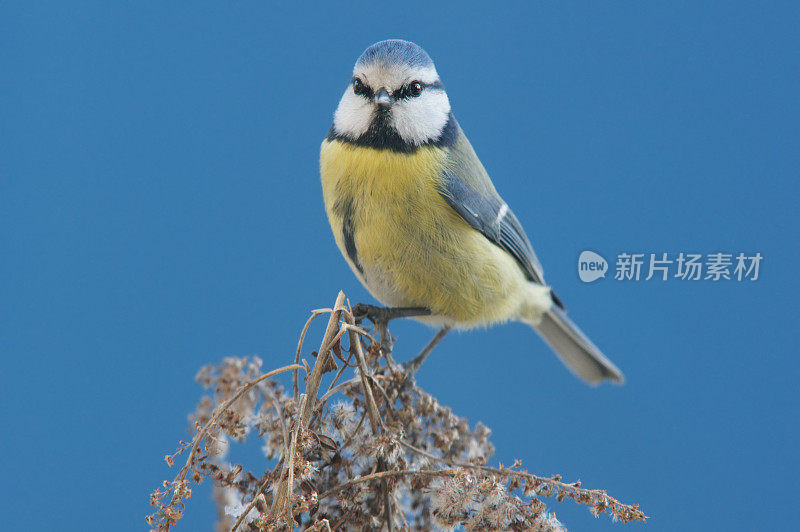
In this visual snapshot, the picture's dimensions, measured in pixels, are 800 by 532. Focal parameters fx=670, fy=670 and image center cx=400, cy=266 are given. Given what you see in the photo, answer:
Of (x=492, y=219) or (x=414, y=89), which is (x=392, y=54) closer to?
(x=414, y=89)

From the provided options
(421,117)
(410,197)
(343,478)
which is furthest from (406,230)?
(343,478)

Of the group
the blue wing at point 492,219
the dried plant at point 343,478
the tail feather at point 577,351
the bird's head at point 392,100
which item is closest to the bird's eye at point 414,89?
the bird's head at point 392,100

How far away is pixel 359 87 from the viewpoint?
118 centimetres

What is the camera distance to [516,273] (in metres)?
1.43

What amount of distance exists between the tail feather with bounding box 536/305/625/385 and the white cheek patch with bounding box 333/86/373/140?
0.77 meters

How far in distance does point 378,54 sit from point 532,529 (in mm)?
784

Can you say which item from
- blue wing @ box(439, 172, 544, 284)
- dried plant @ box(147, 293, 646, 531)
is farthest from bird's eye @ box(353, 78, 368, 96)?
dried plant @ box(147, 293, 646, 531)

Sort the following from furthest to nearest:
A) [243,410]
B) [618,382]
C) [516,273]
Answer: [618,382] < [516,273] < [243,410]

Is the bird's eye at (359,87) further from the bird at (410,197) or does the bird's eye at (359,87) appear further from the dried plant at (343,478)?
the dried plant at (343,478)

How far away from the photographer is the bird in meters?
1.18

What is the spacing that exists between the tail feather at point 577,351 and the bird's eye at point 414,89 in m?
0.75

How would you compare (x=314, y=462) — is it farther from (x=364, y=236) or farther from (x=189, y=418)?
(x=364, y=236)

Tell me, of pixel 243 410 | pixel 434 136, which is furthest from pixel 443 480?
pixel 434 136

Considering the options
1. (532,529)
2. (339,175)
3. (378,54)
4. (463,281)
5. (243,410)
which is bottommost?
(532,529)
